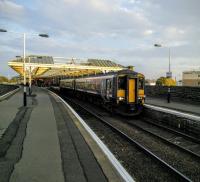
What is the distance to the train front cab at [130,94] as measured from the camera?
19.5 metres

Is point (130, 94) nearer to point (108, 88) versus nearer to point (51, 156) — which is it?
point (108, 88)

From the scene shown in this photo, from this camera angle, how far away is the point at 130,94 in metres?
19.7

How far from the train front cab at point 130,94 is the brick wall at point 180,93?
27.8 ft

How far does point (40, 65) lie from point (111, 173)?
167 ft

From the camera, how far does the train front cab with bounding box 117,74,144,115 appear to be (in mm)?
19516

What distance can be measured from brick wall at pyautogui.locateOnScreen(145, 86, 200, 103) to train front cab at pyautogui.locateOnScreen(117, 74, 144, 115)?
8.46 m

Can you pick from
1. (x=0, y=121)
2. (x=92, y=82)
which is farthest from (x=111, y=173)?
(x=92, y=82)

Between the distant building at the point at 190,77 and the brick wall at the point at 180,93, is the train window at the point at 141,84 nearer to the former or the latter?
the brick wall at the point at 180,93

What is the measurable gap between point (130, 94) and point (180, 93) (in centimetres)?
1186

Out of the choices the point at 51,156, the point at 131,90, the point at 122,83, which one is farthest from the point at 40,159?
the point at 131,90

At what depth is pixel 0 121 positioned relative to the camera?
14664 mm

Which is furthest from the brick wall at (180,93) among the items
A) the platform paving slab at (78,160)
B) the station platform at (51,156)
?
Answer: the platform paving slab at (78,160)

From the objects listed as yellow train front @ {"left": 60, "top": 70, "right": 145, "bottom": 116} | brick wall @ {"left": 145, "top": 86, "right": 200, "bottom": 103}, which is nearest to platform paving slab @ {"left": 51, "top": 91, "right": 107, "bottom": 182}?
yellow train front @ {"left": 60, "top": 70, "right": 145, "bottom": 116}

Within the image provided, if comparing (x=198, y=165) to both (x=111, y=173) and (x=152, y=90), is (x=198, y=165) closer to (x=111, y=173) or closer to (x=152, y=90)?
(x=111, y=173)
